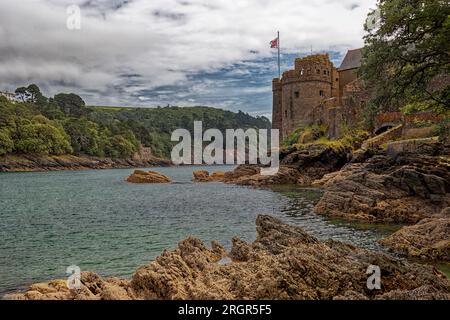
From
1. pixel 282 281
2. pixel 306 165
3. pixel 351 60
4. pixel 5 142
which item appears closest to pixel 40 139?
pixel 5 142

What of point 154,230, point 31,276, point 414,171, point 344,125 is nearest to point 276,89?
point 344,125

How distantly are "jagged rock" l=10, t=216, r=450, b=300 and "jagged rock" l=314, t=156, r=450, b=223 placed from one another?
13.2m

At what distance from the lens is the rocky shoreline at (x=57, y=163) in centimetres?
10556

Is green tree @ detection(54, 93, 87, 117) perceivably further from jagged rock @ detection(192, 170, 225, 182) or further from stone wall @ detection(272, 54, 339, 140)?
stone wall @ detection(272, 54, 339, 140)

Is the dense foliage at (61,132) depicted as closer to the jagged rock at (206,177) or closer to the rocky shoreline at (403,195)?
the jagged rock at (206,177)

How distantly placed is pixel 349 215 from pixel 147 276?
17.1 meters

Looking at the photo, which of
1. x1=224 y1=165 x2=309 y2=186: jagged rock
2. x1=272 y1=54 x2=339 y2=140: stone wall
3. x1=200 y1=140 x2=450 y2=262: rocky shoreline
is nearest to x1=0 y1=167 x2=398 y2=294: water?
x1=200 y1=140 x2=450 y2=262: rocky shoreline

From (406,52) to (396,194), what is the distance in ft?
38.5

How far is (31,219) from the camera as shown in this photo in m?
27.5

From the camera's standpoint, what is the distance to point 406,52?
53.3 feet

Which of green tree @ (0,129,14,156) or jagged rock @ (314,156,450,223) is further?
green tree @ (0,129,14,156)

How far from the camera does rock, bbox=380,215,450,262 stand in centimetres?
1448
